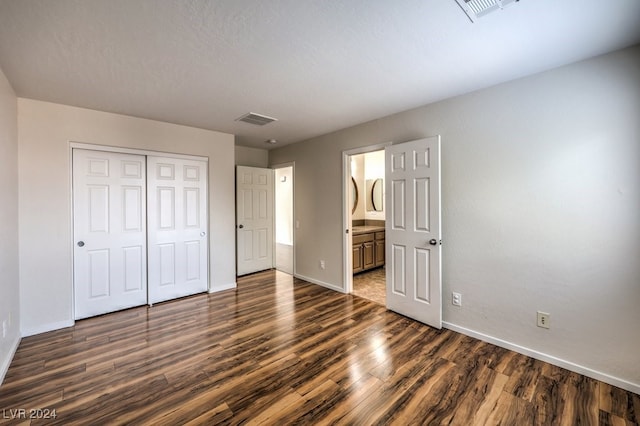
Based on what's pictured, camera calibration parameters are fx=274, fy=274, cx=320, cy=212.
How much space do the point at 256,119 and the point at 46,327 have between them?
128 inches

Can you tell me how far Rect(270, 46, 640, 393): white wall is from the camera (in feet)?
6.55

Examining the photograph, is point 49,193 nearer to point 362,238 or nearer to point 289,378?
point 289,378

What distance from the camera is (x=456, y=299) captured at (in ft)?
9.41

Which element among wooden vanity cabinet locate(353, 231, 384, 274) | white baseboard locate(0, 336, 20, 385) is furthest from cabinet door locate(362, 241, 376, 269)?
white baseboard locate(0, 336, 20, 385)

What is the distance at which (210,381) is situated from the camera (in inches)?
81.3

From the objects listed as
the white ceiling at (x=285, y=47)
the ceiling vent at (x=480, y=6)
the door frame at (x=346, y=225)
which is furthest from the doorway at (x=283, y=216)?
the ceiling vent at (x=480, y=6)

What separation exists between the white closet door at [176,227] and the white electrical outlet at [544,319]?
4020mm

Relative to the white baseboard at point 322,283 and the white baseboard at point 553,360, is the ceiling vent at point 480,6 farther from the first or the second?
the white baseboard at point 322,283

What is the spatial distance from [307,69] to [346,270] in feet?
9.05

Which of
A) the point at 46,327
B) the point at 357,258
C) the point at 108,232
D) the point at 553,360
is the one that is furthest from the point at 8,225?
the point at 553,360

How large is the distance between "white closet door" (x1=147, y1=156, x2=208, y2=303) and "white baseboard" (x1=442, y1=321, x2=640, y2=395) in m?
3.40

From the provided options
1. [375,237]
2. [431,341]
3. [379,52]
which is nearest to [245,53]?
[379,52]

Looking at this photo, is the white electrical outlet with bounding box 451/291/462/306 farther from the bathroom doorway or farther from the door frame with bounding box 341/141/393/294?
the door frame with bounding box 341/141/393/294

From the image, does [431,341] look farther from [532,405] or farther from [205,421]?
[205,421]
